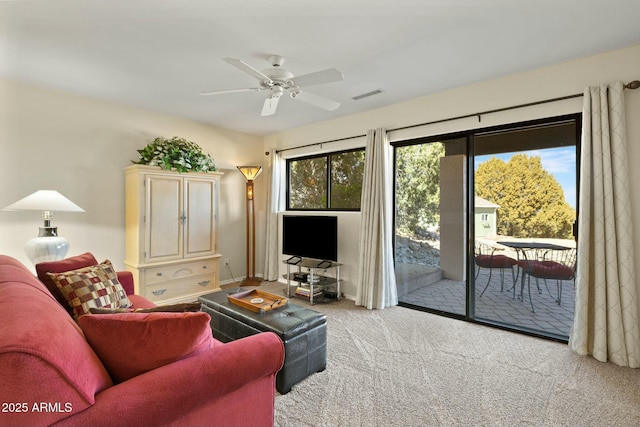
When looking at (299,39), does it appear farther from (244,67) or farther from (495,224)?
(495,224)

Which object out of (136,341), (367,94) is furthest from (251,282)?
(136,341)

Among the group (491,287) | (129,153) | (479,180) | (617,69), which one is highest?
(617,69)

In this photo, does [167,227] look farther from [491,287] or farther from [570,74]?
[570,74]

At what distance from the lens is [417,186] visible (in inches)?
153

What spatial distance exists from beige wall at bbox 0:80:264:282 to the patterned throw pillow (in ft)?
5.53

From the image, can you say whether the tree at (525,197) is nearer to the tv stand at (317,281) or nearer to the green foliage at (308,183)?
the tv stand at (317,281)

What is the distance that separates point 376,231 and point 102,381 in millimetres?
3201

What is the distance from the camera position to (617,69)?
8.38 ft

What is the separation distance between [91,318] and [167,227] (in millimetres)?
2944

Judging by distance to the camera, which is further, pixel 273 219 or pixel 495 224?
pixel 273 219

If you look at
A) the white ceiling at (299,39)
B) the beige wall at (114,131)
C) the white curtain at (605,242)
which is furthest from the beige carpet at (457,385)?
the white ceiling at (299,39)

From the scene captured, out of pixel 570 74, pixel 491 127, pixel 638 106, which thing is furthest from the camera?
pixel 491 127

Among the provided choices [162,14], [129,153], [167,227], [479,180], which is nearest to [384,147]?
[479,180]

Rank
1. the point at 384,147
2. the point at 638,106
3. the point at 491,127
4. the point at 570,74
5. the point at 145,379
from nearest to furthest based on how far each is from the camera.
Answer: the point at 145,379 < the point at 638,106 < the point at 570,74 < the point at 491,127 < the point at 384,147
